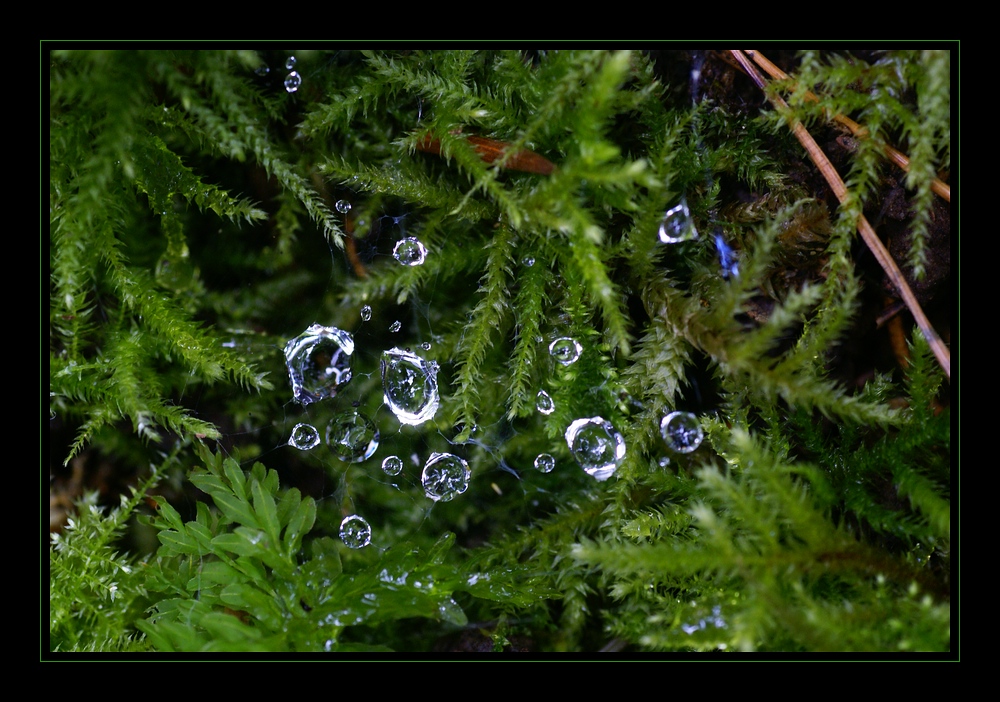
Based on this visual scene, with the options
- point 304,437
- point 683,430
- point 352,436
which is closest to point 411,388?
point 352,436

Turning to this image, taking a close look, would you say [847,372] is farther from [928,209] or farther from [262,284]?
[262,284]

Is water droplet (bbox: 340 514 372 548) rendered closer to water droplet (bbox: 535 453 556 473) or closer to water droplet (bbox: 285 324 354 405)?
water droplet (bbox: 285 324 354 405)

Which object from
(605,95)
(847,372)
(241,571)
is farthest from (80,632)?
(847,372)

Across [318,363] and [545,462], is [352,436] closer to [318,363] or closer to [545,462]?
[318,363]

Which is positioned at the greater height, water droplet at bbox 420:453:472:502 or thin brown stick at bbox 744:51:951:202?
thin brown stick at bbox 744:51:951:202

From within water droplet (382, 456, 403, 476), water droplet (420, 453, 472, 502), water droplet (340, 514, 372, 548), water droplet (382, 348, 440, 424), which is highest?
water droplet (382, 348, 440, 424)

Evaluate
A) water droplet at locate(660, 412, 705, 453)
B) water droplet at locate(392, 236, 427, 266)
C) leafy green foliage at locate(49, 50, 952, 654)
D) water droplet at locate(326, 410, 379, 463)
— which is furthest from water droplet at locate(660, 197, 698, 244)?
water droplet at locate(326, 410, 379, 463)

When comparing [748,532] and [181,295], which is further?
[181,295]
